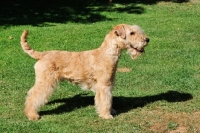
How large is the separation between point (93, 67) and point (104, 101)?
60 centimetres

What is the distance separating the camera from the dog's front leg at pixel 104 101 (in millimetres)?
6871

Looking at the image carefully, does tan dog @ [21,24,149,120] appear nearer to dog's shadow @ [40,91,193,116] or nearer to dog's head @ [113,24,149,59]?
dog's head @ [113,24,149,59]

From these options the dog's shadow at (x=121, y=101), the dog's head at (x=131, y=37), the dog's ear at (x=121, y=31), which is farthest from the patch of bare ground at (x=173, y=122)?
the dog's ear at (x=121, y=31)

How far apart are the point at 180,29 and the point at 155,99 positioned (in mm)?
8032

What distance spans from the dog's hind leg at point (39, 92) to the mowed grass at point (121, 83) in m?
0.17

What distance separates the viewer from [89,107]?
7.57m

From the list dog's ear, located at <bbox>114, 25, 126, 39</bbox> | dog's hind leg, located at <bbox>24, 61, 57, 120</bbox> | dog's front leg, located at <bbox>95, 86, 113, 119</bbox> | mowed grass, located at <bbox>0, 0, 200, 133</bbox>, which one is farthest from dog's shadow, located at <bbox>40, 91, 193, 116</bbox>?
dog's ear, located at <bbox>114, 25, 126, 39</bbox>

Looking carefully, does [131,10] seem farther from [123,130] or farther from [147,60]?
[123,130]

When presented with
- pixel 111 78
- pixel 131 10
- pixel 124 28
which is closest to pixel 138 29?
pixel 124 28

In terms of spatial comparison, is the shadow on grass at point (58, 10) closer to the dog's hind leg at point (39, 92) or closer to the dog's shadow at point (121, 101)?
the dog's shadow at point (121, 101)

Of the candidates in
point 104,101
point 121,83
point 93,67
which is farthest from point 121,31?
point 121,83

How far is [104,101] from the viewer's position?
22.6ft

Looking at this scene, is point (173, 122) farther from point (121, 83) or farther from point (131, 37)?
point (121, 83)

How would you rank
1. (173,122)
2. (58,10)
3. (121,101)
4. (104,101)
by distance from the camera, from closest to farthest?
(173,122)
(104,101)
(121,101)
(58,10)
